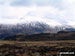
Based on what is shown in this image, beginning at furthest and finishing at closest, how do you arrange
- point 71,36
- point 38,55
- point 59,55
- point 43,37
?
point 43,37 < point 71,36 < point 38,55 < point 59,55

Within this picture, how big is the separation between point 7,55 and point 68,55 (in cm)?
2243

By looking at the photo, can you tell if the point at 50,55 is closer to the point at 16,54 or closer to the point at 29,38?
the point at 16,54

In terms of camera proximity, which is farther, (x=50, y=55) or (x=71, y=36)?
(x=71, y=36)

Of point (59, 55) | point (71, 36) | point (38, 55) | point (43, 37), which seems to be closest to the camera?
point (59, 55)

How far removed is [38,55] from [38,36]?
87.9 m

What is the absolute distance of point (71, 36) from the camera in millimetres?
147625

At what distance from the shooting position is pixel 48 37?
156 metres

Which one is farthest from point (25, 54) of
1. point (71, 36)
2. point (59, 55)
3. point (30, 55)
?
point (71, 36)

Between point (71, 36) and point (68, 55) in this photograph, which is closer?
point (68, 55)

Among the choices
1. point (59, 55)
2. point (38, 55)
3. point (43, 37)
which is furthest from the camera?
point (43, 37)

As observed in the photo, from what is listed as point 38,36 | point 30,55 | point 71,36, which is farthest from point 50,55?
point 38,36

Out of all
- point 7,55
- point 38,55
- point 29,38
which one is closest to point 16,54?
point 7,55

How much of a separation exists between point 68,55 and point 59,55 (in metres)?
3.05

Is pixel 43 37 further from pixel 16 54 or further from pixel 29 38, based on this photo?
pixel 16 54
